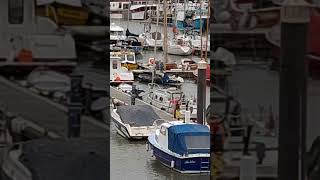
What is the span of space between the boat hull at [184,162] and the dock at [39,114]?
15.6 feet

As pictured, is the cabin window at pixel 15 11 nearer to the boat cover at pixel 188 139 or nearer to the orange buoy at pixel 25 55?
the orange buoy at pixel 25 55

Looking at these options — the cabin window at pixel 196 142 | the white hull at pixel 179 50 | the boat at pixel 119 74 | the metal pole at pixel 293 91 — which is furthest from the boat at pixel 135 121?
the metal pole at pixel 293 91

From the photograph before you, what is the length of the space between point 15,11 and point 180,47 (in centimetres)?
1303

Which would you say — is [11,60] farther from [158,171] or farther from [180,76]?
[180,76]

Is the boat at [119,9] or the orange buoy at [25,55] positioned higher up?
the boat at [119,9]

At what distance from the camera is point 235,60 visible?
1.73 metres

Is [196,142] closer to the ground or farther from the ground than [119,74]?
closer to the ground

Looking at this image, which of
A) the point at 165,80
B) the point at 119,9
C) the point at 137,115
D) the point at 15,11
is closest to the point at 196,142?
the point at 137,115

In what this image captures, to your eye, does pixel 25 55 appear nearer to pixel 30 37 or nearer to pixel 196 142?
pixel 30 37

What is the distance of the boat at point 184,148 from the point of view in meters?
6.60

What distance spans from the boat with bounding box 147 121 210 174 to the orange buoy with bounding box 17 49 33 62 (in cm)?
482

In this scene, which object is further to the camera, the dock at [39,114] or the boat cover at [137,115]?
the boat cover at [137,115]

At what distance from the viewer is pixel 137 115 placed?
27.9 feet

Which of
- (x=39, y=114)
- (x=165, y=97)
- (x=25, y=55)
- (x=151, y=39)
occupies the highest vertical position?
(x=25, y=55)
